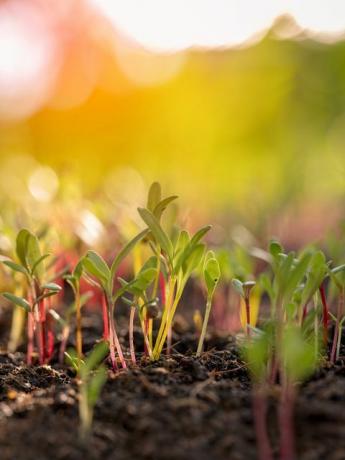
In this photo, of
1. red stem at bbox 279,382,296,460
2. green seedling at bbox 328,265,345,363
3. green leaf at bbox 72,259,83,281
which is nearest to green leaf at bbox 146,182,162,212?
green leaf at bbox 72,259,83,281

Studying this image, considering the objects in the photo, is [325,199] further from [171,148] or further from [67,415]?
[67,415]

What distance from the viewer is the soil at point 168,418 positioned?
1056 mm

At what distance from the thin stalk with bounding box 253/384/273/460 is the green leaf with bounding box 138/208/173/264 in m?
0.40

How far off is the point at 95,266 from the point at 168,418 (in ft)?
1.32

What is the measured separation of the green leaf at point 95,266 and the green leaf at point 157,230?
0.46 feet

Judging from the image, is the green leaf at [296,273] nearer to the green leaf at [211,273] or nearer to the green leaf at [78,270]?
the green leaf at [211,273]

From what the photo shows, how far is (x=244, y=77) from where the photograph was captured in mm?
6867

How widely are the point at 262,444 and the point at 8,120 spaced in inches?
305

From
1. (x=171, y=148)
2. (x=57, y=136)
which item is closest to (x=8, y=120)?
(x=57, y=136)

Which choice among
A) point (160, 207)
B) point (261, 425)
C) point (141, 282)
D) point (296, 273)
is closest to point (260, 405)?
point (261, 425)

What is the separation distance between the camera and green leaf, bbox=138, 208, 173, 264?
140cm

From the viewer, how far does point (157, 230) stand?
4.67 ft

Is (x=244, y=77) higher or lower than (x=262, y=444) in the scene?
higher

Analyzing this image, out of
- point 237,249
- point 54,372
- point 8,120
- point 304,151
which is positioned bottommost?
point 54,372
